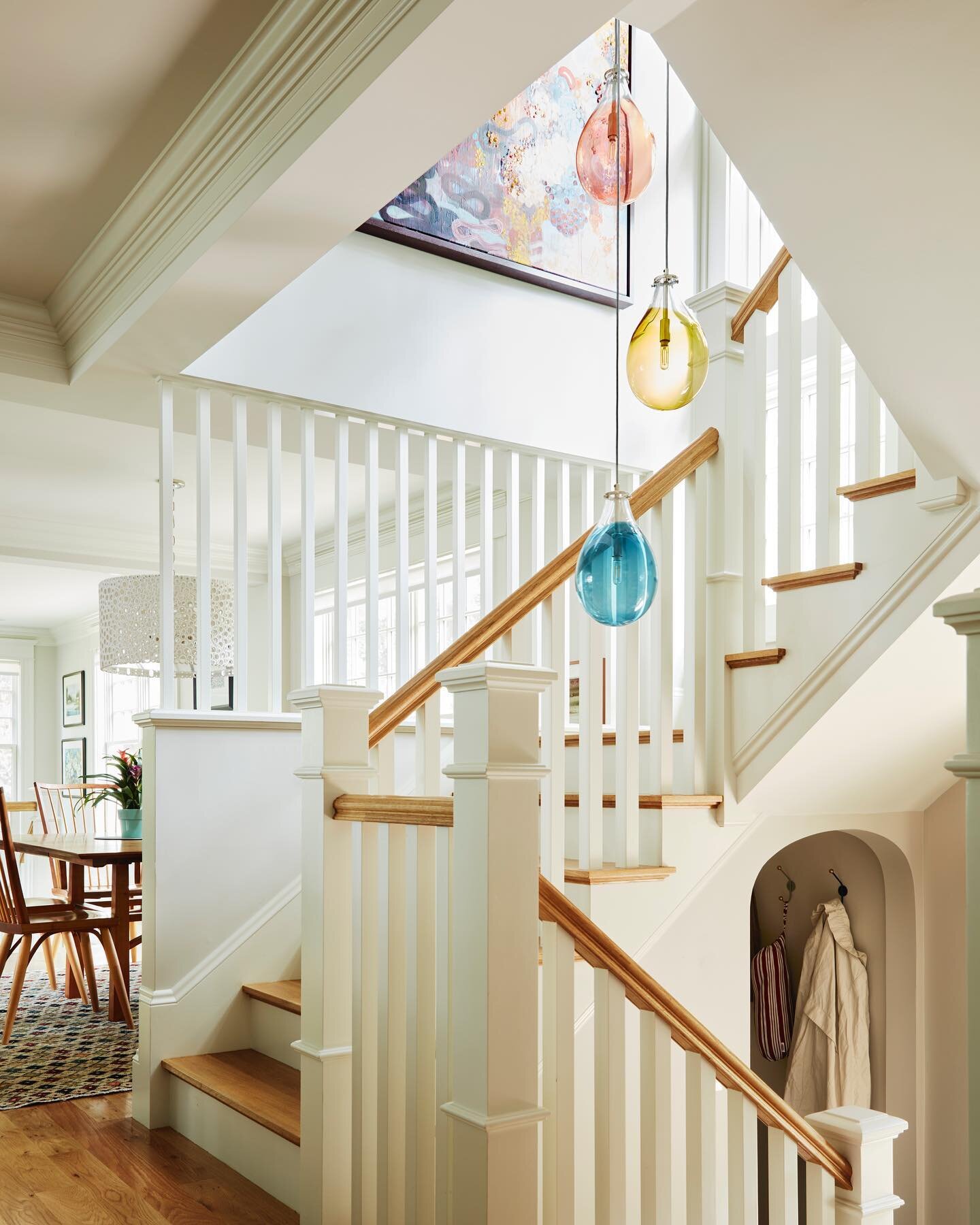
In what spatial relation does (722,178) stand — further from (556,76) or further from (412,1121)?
(412,1121)

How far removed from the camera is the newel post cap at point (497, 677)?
73.3 inches

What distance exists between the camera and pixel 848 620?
2791mm

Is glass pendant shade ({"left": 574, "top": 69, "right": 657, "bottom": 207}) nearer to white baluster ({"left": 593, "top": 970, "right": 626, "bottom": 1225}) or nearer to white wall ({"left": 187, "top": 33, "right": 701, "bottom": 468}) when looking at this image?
white wall ({"left": 187, "top": 33, "right": 701, "bottom": 468})

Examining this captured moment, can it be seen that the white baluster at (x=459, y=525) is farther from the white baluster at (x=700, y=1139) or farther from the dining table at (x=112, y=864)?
the white baluster at (x=700, y=1139)

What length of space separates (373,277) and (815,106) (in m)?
2.02

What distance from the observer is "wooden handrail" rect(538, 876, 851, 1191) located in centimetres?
205

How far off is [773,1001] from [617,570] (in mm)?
2218

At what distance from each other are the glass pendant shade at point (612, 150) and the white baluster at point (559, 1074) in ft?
6.12

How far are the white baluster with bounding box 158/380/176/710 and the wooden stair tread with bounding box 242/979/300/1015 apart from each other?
89 cm

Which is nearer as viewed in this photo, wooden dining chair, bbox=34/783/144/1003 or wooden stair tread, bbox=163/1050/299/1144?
wooden stair tread, bbox=163/1050/299/1144

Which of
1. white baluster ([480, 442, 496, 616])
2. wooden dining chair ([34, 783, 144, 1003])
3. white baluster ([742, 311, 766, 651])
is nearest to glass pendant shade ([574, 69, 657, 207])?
Answer: white baluster ([742, 311, 766, 651])

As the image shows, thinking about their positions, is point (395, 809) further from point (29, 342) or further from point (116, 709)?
point (116, 709)

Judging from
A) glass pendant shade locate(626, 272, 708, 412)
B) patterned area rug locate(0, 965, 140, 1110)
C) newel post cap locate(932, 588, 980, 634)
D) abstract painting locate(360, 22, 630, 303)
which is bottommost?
patterned area rug locate(0, 965, 140, 1110)

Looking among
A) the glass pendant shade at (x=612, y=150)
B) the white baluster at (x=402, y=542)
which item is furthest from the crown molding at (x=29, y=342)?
the glass pendant shade at (x=612, y=150)
